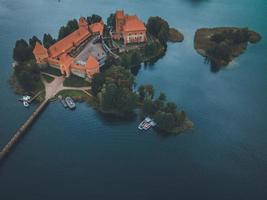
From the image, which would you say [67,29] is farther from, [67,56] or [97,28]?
[67,56]

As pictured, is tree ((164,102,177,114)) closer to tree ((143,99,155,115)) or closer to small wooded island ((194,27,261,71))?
tree ((143,99,155,115))

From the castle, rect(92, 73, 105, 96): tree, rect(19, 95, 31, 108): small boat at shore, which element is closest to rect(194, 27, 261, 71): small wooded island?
the castle

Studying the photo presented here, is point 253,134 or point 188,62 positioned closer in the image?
point 253,134

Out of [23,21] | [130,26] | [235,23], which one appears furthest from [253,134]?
[23,21]

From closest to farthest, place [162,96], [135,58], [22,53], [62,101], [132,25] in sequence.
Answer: [162,96] < [62,101] < [22,53] < [135,58] < [132,25]

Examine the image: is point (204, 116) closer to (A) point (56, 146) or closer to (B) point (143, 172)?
(B) point (143, 172)

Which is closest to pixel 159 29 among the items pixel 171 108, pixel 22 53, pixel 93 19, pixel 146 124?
pixel 93 19
